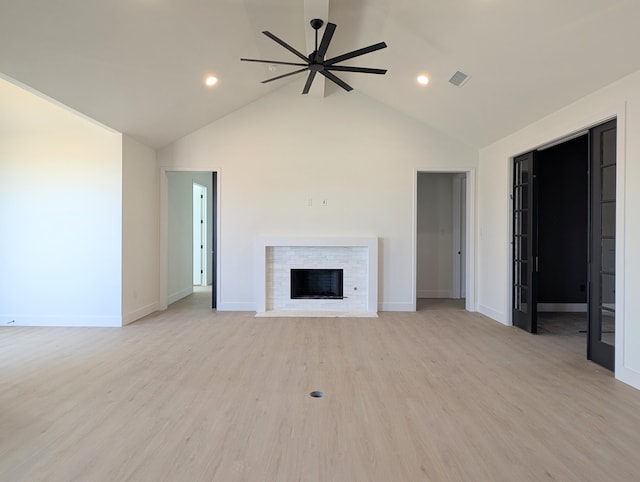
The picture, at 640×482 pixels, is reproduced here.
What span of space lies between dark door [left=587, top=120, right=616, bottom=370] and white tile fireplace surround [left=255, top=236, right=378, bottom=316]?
277cm

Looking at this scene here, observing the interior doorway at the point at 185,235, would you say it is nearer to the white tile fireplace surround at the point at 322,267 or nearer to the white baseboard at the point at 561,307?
the white tile fireplace surround at the point at 322,267

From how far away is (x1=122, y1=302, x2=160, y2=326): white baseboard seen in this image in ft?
15.6

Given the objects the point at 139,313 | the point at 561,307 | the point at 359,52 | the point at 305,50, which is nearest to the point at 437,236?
the point at 561,307

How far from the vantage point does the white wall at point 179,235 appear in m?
6.13

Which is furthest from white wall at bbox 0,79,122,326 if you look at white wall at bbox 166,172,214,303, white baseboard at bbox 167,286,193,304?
white baseboard at bbox 167,286,193,304

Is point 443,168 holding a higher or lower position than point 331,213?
higher

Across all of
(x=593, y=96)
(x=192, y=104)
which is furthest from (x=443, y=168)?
(x=192, y=104)

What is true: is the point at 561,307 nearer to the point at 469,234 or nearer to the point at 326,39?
the point at 469,234

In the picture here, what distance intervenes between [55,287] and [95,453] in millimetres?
3541

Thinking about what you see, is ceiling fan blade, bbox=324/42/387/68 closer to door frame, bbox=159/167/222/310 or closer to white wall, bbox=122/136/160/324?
door frame, bbox=159/167/222/310

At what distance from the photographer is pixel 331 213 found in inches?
221

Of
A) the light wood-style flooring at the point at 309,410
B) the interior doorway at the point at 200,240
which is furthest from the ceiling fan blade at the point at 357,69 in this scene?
the interior doorway at the point at 200,240

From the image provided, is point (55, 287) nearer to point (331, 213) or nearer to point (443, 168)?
point (331, 213)

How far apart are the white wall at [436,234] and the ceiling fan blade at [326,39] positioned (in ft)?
14.1
